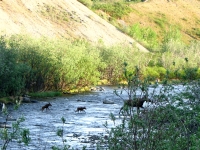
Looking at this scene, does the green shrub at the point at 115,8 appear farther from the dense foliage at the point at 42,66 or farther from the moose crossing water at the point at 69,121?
the moose crossing water at the point at 69,121

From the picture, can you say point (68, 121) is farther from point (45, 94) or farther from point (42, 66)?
point (42, 66)

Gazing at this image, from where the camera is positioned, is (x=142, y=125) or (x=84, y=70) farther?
(x=84, y=70)

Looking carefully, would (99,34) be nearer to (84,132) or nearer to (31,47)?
(31,47)

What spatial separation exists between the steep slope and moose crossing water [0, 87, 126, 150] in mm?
41405

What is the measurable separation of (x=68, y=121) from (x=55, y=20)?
68298mm

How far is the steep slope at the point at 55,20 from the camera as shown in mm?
85188

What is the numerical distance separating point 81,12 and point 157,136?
9643cm

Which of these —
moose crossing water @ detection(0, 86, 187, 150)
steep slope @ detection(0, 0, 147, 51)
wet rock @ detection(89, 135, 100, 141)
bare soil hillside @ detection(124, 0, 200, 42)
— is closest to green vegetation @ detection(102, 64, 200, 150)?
moose crossing water @ detection(0, 86, 187, 150)

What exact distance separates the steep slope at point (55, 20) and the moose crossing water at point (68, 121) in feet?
136

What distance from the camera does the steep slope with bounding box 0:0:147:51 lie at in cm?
8519

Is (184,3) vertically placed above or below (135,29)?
above

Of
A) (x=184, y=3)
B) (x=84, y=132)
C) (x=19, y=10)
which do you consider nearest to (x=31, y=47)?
(x=84, y=132)

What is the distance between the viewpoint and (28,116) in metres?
31.6

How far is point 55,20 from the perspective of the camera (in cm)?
9694
